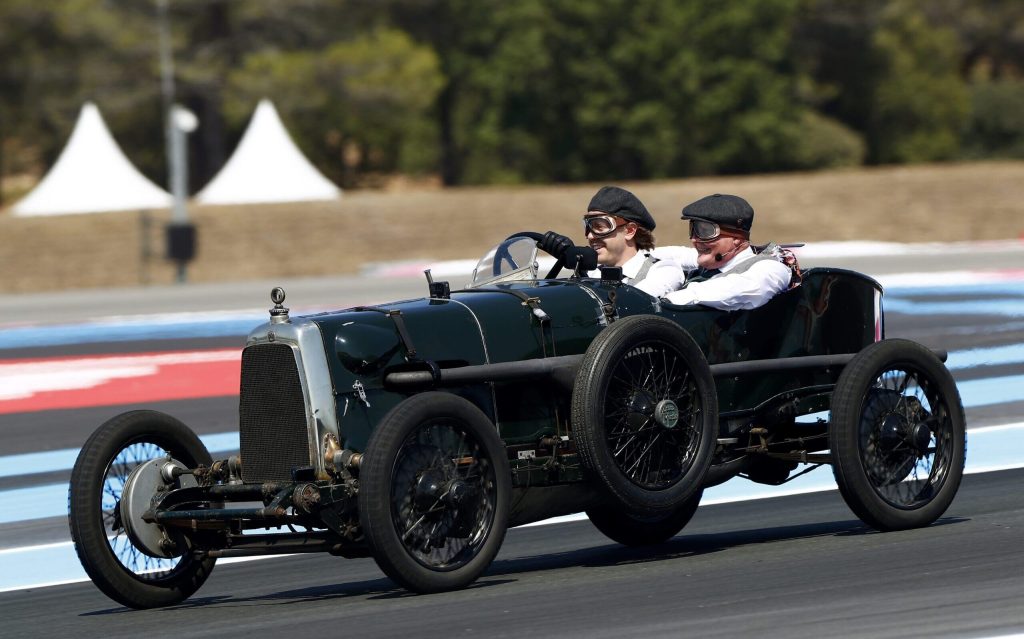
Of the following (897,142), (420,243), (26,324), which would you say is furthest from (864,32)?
(26,324)

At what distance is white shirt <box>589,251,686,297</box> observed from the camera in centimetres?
727

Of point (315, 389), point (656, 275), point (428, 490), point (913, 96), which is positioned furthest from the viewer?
point (913, 96)

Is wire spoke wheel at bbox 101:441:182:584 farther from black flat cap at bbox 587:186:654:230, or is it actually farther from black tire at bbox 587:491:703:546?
black flat cap at bbox 587:186:654:230

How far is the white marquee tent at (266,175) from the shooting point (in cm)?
3694

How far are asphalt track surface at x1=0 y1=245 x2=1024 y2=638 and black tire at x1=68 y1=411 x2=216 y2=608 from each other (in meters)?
0.11

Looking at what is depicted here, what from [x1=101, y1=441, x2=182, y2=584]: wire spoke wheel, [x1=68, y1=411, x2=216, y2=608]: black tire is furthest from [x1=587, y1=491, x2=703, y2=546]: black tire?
[x1=101, y1=441, x2=182, y2=584]: wire spoke wheel

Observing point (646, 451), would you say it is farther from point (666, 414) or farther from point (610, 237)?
point (610, 237)

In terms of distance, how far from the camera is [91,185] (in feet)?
119

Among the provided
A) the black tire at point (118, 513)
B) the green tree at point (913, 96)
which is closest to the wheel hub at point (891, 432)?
the black tire at point (118, 513)

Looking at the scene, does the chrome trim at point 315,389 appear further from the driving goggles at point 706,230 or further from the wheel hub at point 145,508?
the driving goggles at point 706,230

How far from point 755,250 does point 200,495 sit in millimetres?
2784

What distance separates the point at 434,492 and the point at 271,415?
0.76 m

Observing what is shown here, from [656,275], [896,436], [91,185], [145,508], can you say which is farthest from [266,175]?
[145,508]

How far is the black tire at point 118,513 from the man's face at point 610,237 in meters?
2.00
